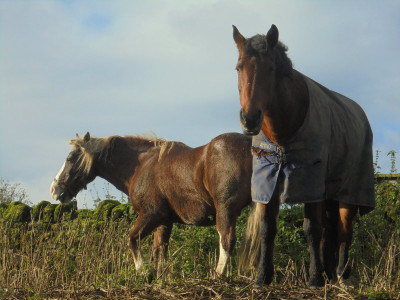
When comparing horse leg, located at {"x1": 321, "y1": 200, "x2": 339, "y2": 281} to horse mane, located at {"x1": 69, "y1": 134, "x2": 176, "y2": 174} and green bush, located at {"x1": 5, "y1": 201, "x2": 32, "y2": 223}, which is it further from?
green bush, located at {"x1": 5, "y1": 201, "x2": 32, "y2": 223}

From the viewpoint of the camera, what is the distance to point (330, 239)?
597cm

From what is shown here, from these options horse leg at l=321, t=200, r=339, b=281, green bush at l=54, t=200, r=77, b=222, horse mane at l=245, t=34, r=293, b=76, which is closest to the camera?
horse mane at l=245, t=34, r=293, b=76

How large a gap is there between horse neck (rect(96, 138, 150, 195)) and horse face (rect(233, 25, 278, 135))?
4.76 m

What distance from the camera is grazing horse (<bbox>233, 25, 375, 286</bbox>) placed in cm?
476

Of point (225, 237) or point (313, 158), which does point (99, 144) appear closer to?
point (225, 237)

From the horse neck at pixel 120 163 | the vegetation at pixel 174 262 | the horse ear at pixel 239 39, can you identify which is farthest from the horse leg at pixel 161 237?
the horse ear at pixel 239 39

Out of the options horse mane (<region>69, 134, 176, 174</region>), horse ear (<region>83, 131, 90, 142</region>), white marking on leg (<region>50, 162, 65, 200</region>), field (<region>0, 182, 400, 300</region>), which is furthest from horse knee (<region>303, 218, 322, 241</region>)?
white marking on leg (<region>50, 162, 65, 200</region>)

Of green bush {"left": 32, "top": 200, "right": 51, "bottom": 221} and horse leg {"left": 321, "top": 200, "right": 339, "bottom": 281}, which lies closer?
horse leg {"left": 321, "top": 200, "right": 339, "bottom": 281}


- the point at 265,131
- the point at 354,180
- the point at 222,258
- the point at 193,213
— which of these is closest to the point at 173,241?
the point at 193,213

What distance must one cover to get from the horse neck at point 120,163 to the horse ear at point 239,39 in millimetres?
4650

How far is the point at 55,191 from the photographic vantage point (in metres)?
10.0

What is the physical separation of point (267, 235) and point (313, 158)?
2.55ft

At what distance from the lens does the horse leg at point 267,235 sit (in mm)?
5137

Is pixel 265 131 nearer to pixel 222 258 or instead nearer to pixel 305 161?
pixel 305 161
